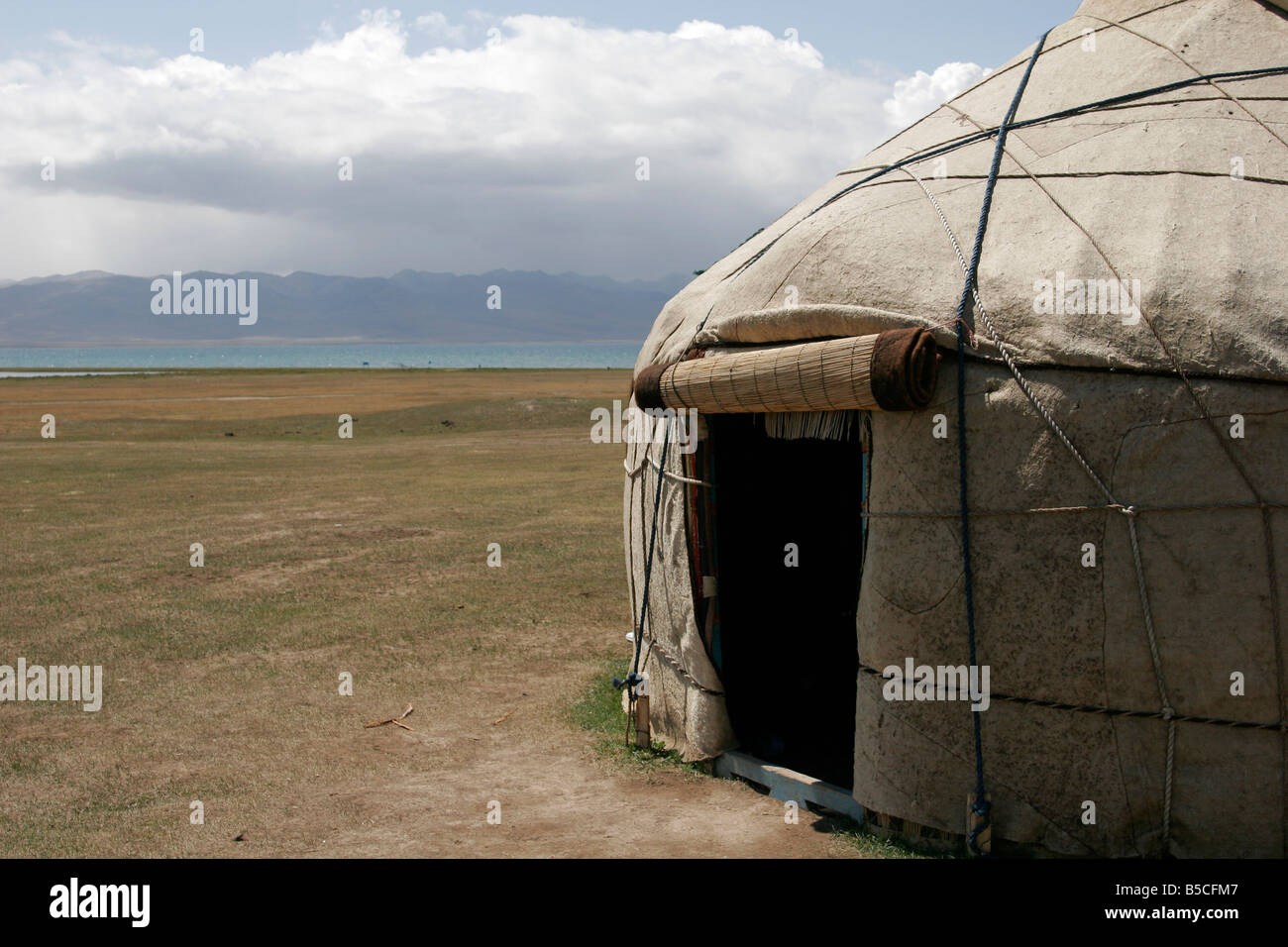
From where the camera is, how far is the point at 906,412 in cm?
516

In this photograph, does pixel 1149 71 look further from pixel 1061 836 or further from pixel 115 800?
pixel 115 800

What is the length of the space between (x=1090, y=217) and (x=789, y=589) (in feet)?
11.0

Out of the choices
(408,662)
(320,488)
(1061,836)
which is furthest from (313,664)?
(320,488)

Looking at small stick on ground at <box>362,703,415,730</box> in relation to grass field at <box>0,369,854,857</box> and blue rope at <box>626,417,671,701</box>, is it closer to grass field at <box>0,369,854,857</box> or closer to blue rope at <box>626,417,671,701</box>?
grass field at <box>0,369,854,857</box>

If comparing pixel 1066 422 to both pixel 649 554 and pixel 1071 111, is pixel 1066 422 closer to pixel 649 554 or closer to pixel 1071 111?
pixel 1071 111

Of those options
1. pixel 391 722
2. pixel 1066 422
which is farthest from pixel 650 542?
pixel 1066 422

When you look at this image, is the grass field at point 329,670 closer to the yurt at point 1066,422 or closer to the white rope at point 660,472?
the yurt at point 1066,422

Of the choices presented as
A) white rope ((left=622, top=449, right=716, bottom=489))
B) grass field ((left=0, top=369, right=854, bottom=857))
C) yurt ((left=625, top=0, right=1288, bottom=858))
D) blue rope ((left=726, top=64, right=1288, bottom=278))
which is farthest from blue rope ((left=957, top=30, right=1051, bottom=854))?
white rope ((left=622, top=449, right=716, bottom=489))

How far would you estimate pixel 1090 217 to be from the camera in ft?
16.7

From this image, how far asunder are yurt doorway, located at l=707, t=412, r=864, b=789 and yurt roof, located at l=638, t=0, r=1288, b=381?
112 centimetres

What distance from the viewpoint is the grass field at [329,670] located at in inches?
232

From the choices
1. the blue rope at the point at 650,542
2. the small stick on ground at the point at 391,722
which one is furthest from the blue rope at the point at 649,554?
the small stick on ground at the point at 391,722

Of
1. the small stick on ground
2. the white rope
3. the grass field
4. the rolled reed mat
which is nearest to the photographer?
the rolled reed mat

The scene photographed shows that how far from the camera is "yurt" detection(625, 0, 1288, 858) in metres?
4.62
